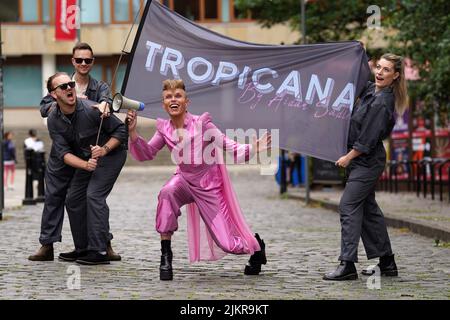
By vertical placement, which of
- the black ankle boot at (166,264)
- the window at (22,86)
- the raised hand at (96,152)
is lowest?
the black ankle boot at (166,264)

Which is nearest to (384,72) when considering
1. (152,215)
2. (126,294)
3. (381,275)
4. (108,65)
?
(381,275)

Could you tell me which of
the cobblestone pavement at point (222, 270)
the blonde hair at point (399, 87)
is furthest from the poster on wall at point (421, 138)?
the blonde hair at point (399, 87)

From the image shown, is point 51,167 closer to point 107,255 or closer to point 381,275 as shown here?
point 107,255

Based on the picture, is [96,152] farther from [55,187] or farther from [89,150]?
[55,187]

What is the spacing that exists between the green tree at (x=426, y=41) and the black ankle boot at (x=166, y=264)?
34.5ft

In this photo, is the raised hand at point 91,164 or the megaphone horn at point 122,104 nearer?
the megaphone horn at point 122,104

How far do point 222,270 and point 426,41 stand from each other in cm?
1131

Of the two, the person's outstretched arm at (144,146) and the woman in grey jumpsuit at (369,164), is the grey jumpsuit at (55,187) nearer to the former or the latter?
the person's outstretched arm at (144,146)

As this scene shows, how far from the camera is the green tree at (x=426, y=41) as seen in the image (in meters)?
19.3

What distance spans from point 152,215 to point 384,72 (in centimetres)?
1007

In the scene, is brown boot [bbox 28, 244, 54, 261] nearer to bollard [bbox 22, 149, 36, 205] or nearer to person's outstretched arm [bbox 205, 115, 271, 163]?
person's outstretched arm [bbox 205, 115, 271, 163]

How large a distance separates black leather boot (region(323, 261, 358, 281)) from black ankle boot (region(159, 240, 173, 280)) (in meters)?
1.22

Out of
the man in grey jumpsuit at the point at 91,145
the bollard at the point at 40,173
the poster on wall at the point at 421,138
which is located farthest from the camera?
the poster on wall at the point at 421,138
